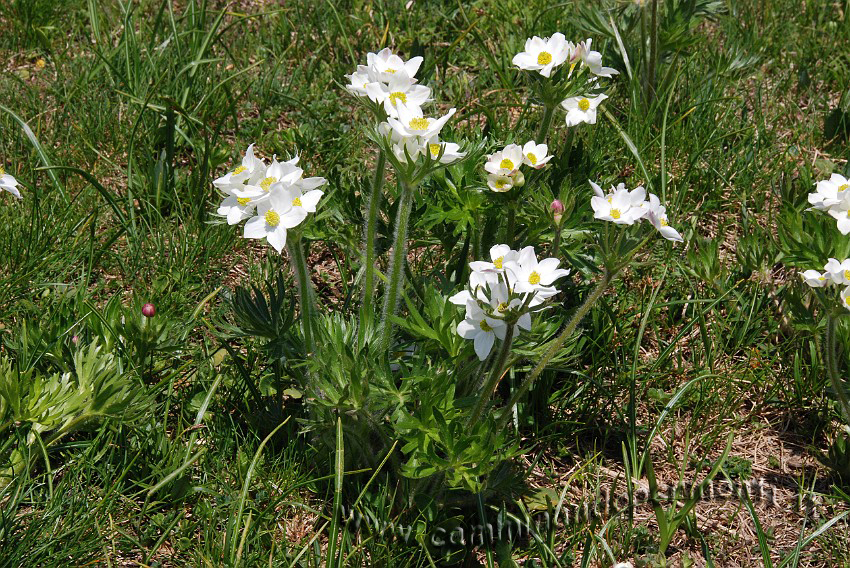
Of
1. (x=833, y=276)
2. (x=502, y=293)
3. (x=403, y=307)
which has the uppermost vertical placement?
(x=502, y=293)

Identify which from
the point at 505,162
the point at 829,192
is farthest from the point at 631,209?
the point at 829,192

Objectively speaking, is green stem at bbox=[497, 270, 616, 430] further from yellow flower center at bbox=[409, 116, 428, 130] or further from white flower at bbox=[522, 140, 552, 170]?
yellow flower center at bbox=[409, 116, 428, 130]

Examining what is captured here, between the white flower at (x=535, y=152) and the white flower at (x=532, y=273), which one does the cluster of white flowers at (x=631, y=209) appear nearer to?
the white flower at (x=532, y=273)

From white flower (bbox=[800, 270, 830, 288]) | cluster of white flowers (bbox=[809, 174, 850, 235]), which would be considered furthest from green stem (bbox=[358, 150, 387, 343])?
cluster of white flowers (bbox=[809, 174, 850, 235])

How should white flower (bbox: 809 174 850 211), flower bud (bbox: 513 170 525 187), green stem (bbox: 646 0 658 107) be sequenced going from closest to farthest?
1. flower bud (bbox: 513 170 525 187)
2. white flower (bbox: 809 174 850 211)
3. green stem (bbox: 646 0 658 107)

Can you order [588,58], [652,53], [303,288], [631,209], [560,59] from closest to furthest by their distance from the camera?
[631,209] → [303,288] → [560,59] → [588,58] → [652,53]

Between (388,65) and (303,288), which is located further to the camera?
(388,65)

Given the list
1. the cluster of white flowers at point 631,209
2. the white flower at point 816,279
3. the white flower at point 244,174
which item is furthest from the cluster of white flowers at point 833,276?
the white flower at point 244,174

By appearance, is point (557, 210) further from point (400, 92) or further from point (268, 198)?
point (268, 198)
